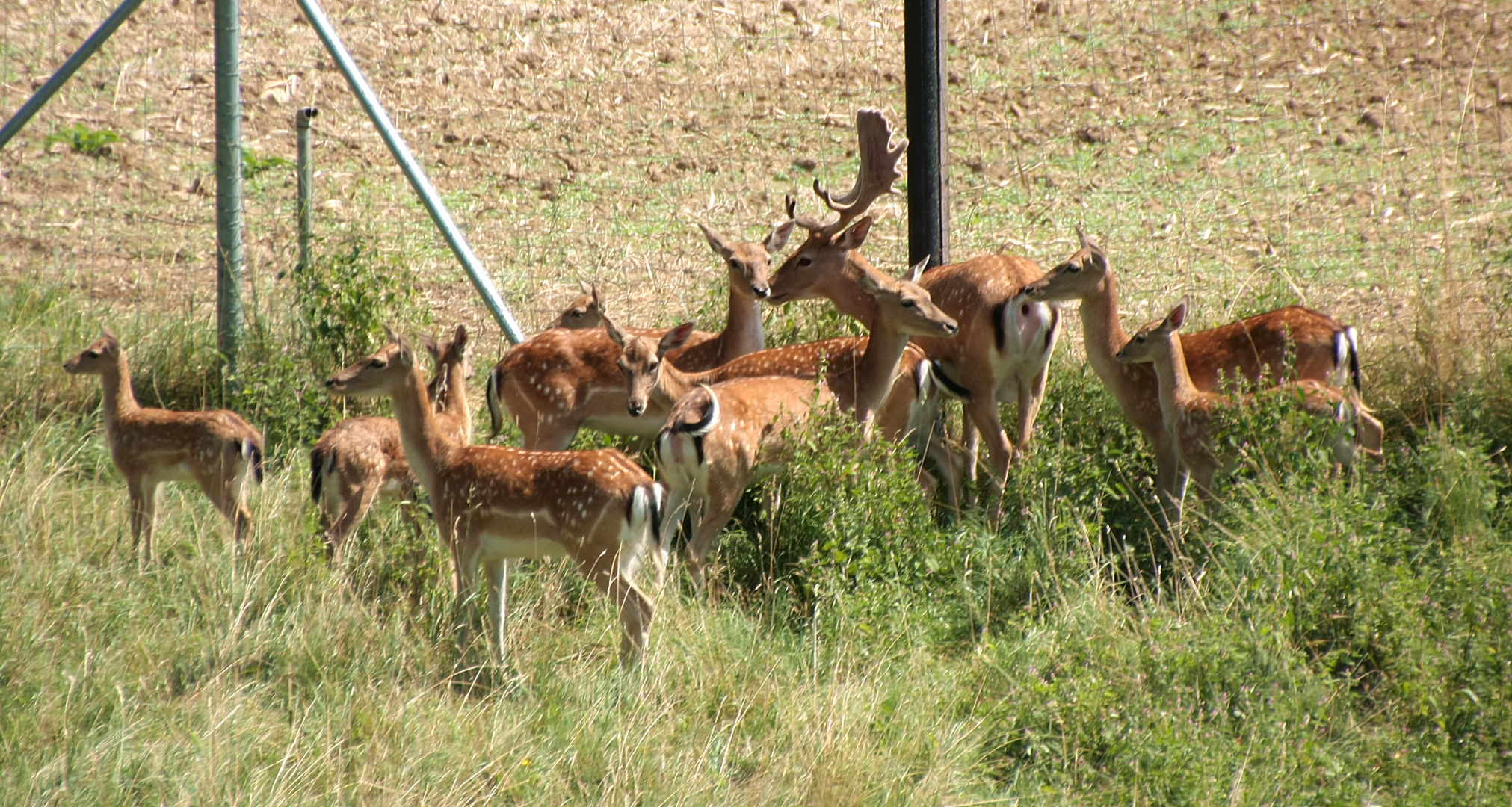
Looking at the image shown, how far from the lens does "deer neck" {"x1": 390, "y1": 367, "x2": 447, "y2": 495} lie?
4.94 metres

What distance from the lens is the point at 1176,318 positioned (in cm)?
540

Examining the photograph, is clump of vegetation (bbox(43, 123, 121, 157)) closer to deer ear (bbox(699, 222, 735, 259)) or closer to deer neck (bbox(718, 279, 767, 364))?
deer ear (bbox(699, 222, 735, 259))

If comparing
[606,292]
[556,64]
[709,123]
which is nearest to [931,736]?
[606,292]

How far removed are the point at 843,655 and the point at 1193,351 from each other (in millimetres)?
2377

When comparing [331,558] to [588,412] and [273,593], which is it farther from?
[588,412]

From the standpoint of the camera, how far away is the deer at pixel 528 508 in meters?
4.44

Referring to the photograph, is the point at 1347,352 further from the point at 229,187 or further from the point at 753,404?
the point at 229,187

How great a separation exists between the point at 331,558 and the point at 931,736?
2.18m

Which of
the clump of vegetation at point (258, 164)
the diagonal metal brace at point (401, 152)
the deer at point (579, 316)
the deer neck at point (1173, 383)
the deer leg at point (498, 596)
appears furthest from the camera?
the clump of vegetation at point (258, 164)

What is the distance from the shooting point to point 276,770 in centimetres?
362

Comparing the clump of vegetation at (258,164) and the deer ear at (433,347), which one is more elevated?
the clump of vegetation at (258,164)

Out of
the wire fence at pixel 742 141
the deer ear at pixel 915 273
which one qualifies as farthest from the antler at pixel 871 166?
the wire fence at pixel 742 141

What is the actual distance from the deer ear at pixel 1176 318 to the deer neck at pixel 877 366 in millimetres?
1031

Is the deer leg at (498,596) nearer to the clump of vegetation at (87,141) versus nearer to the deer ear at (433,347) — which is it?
the deer ear at (433,347)
